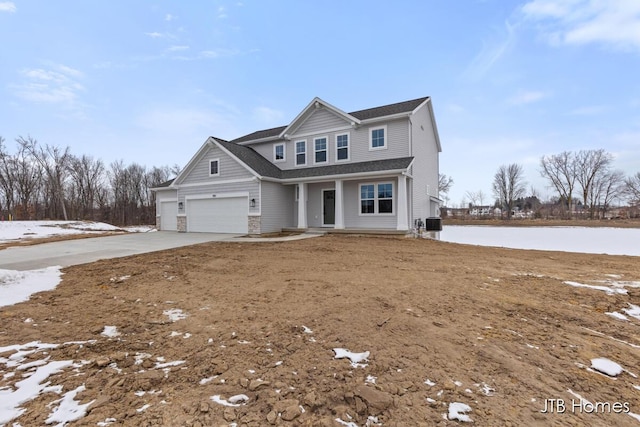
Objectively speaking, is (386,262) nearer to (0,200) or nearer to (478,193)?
(0,200)

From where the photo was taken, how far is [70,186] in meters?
35.2

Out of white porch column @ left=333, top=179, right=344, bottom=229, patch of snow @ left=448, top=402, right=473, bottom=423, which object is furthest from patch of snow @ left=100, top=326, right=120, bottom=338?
white porch column @ left=333, top=179, right=344, bottom=229

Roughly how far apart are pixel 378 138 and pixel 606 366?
42.8 feet

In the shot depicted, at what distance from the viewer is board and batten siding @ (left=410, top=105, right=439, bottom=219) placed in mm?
14336

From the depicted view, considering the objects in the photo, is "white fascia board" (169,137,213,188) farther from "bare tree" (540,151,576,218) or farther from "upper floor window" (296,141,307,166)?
"bare tree" (540,151,576,218)

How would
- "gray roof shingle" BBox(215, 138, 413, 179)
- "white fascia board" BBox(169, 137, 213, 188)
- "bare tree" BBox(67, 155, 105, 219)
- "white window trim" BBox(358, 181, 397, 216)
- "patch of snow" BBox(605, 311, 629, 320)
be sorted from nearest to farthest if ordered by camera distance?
"patch of snow" BBox(605, 311, 629, 320) → "gray roof shingle" BBox(215, 138, 413, 179) → "white window trim" BBox(358, 181, 397, 216) → "white fascia board" BBox(169, 137, 213, 188) → "bare tree" BBox(67, 155, 105, 219)

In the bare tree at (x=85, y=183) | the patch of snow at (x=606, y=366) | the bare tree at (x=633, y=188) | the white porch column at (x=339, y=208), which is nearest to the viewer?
the patch of snow at (x=606, y=366)

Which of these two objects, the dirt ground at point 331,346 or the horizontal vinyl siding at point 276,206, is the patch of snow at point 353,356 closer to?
the dirt ground at point 331,346

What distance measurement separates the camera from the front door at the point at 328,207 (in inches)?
596

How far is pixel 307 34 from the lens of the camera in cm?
1523

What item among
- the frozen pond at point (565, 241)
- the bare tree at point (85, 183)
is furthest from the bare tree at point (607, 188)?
the bare tree at point (85, 183)

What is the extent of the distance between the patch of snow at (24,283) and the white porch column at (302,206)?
9910 millimetres

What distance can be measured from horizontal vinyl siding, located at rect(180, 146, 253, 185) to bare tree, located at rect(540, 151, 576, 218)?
4709cm

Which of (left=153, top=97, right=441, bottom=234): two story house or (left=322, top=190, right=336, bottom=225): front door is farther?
(left=322, top=190, right=336, bottom=225): front door
